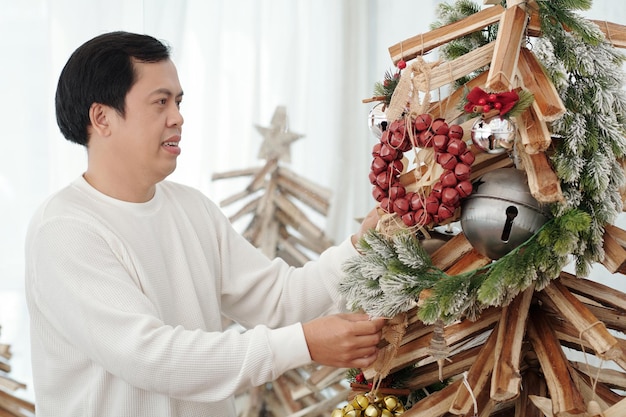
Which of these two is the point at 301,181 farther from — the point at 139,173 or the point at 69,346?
the point at 69,346

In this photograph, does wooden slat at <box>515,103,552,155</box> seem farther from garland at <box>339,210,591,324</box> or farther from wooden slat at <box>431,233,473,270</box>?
wooden slat at <box>431,233,473,270</box>

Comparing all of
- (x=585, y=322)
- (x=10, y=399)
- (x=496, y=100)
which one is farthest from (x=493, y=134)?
(x=10, y=399)

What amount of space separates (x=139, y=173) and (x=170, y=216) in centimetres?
14

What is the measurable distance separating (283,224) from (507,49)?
4.47 feet

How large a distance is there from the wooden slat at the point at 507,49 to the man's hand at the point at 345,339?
0.45 metres

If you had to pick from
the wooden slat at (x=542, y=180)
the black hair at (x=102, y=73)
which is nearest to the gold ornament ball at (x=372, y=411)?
the wooden slat at (x=542, y=180)

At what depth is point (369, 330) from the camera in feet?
3.93

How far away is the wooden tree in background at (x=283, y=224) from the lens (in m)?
2.21

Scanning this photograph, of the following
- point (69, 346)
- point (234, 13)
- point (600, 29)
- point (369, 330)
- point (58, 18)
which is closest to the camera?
point (600, 29)

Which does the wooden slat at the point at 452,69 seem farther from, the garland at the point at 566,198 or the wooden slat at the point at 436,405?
the wooden slat at the point at 436,405

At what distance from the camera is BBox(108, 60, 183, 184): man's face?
1402 mm

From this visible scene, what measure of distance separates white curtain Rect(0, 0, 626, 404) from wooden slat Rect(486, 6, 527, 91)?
1187 mm

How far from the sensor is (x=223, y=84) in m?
2.20

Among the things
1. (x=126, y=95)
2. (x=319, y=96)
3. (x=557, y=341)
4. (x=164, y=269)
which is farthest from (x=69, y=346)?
(x=319, y=96)
